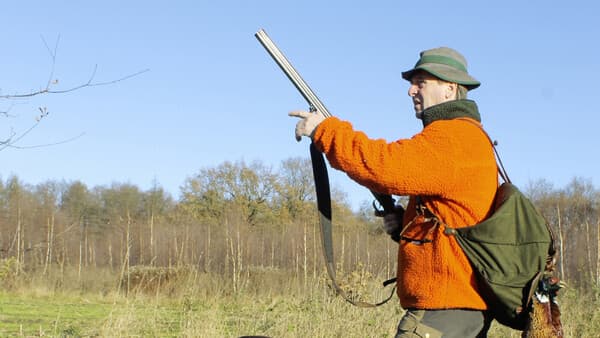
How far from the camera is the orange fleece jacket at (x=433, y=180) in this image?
2812 millimetres

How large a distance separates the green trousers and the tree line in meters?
0.92

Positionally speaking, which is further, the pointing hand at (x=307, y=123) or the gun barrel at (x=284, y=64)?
the gun barrel at (x=284, y=64)

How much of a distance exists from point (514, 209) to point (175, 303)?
9.52 m

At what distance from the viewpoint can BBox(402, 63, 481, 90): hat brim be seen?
3.13 metres

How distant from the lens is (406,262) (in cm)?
303

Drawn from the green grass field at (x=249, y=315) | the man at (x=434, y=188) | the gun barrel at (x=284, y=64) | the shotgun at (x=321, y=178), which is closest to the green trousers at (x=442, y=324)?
the man at (x=434, y=188)

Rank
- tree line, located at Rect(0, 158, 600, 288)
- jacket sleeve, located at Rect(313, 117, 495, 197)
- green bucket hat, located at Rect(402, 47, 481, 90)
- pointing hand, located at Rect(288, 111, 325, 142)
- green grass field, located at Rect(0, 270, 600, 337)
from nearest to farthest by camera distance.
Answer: jacket sleeve, located at Rect(313, 117, 495, 197), pointing hand, located at Rect(288, 111, 325, 142), green bucket hat, located at Rect(402, 47, 481, 90), green grass field, located at Rect(0, 270, 600, 337), tree line, located at Rect(0, 158, 600, 288)

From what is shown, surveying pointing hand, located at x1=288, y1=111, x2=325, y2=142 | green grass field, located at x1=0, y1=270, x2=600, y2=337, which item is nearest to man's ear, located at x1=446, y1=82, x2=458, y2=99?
pointing hand, located at x1=288, y1=111, x2=325, y2=142

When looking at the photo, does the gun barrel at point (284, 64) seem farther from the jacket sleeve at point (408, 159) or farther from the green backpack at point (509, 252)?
the green backpack at point (509, 252)

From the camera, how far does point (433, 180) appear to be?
2.84 meters

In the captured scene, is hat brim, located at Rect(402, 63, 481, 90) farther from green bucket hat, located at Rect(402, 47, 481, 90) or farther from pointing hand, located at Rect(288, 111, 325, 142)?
pointing hand, located at Rect(288, 111, 325, 142)

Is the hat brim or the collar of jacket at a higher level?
the hat brim

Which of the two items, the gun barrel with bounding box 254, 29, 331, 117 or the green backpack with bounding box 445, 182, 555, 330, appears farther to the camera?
the gun barrel with bounding box 254, 29, 331, 117

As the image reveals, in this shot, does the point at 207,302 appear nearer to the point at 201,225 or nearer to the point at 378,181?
the point at 378,181
